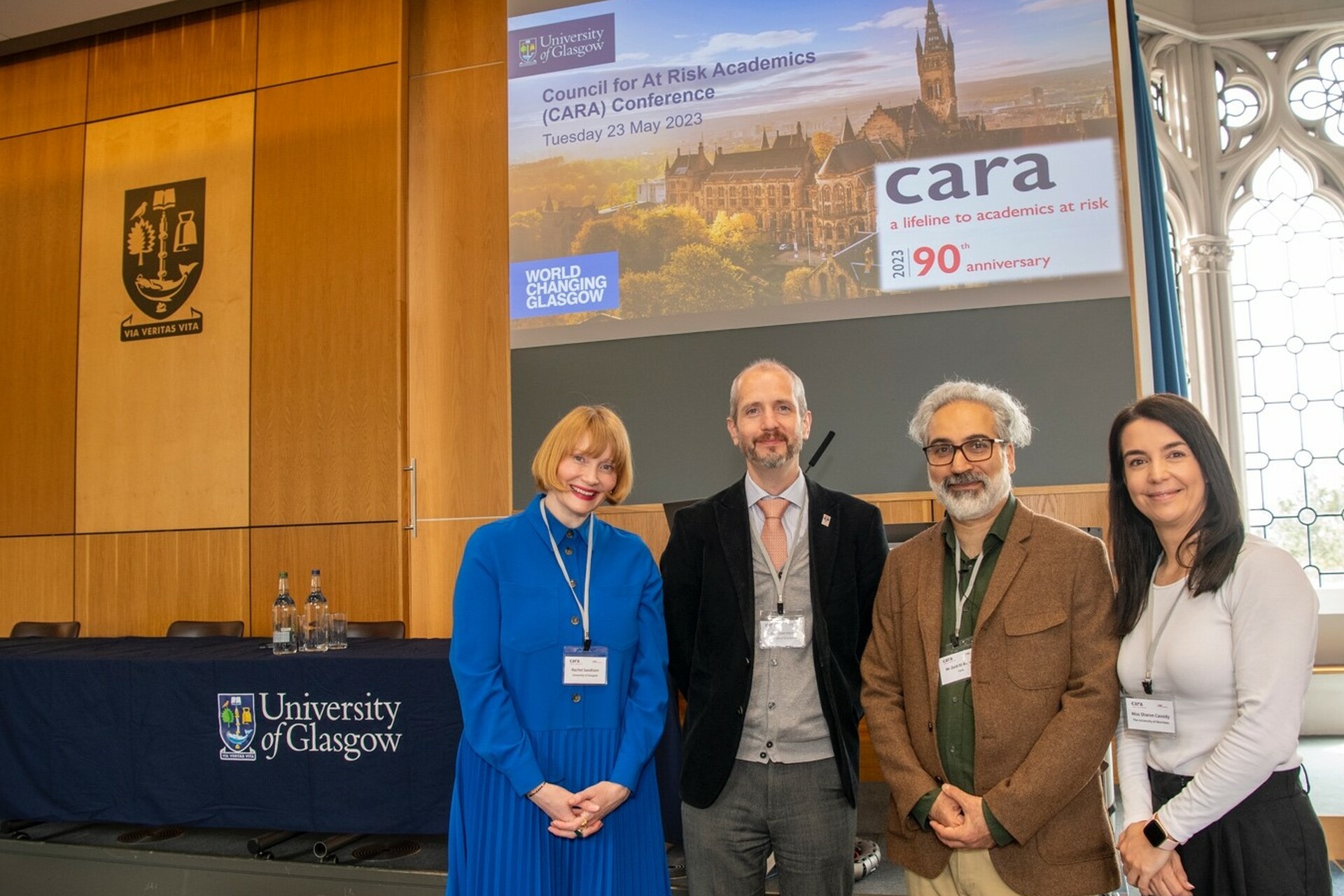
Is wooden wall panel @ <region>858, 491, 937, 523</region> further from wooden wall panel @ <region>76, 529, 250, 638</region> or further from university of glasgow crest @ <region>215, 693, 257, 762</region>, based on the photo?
wooden wall panel @ <region>76, 529, 250, 638</region>

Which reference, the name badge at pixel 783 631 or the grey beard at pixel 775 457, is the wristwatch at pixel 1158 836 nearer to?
the name badge at pixel 783 631

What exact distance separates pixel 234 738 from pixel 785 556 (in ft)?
7.41

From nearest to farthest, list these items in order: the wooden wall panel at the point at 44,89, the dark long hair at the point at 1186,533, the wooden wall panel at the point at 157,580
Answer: the dark long hair at the point at 1186,533 < the wooden wall panel at the point at 157,580 < the wooden wall panel at the point at 44,89

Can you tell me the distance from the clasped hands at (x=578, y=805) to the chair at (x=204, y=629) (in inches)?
133

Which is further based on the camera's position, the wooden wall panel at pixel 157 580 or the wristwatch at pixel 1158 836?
the wooden wall panel at pixel 157 580

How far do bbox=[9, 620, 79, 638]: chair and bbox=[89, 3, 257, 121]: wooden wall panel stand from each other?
3441 mm

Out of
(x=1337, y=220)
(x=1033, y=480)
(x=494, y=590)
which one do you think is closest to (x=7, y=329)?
(x=494, y=590)

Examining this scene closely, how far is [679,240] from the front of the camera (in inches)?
204

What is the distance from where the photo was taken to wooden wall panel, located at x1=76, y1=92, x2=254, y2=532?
5.99 m

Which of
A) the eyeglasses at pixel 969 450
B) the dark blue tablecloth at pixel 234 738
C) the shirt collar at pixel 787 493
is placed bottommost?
the dark blue tablecloth at pixel 234 738

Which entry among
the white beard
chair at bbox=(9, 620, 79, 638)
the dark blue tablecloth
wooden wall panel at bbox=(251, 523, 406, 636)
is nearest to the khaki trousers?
the white beard

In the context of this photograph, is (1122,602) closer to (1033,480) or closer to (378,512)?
(1033,480)

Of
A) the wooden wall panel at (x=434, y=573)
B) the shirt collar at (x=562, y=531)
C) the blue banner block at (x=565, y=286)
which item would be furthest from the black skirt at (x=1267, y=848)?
the wooden wall panel at (x=434, y=573)

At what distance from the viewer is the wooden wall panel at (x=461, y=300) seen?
5574mm
